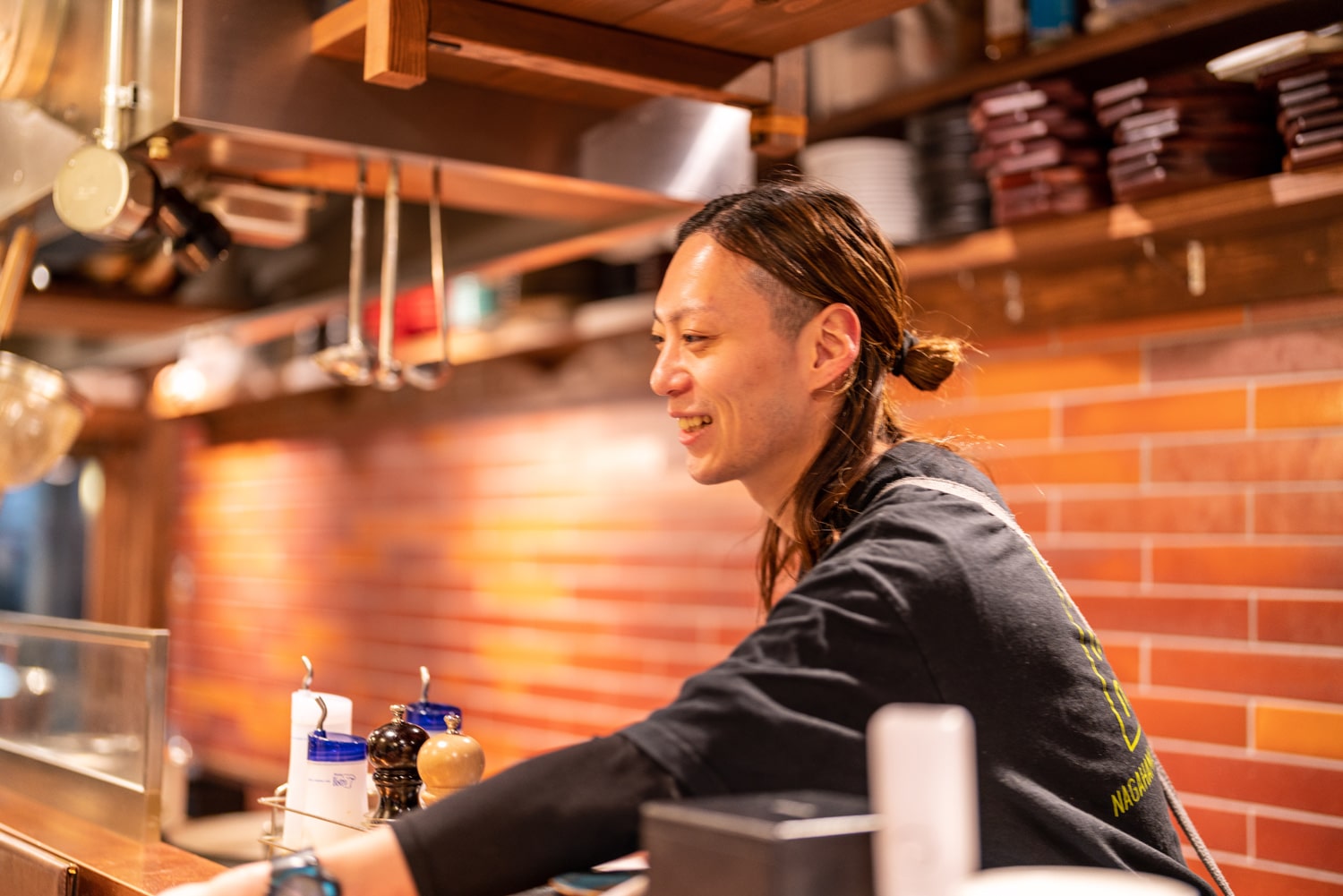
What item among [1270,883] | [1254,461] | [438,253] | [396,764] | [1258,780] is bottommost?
[1270,883]

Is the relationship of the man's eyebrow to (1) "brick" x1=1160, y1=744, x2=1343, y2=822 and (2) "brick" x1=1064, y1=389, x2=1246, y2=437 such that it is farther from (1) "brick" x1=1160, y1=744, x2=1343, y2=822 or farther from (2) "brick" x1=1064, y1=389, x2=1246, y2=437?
(1) "brick" x1=1160, y1=744, x2=1343, y2=822

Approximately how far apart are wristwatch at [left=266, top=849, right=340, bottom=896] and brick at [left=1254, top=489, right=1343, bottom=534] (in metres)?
1.80

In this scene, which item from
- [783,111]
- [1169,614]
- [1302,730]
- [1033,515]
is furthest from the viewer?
[1033,515]

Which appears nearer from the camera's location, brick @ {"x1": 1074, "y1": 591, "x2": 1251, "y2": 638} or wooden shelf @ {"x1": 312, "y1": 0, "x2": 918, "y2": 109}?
wooden shelf @ {"x1": 312, "y1": 0, "x2": 918, "y2": 109}

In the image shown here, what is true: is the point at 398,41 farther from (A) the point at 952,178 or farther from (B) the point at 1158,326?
(B) the point at 1158,326

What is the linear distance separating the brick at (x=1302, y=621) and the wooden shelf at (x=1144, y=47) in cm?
98

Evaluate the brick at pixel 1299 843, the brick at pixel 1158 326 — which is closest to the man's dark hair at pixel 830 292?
the brick at pixel 1158 326

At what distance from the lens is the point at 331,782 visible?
1427mm

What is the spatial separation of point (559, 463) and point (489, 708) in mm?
866

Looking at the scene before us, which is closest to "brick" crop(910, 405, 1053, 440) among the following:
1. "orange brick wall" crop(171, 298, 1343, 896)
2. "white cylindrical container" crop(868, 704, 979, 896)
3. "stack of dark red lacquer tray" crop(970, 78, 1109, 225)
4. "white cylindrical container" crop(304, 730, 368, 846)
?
"orange brick wall" crop(171, 298, 1343, 896)

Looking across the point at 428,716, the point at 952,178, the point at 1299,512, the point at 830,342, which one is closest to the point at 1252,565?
the point at 1299,512

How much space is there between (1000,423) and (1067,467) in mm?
201

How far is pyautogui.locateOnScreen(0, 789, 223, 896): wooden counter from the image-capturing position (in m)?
1.51

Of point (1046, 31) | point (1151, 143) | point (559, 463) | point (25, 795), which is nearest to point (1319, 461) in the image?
point (1151, 143)
